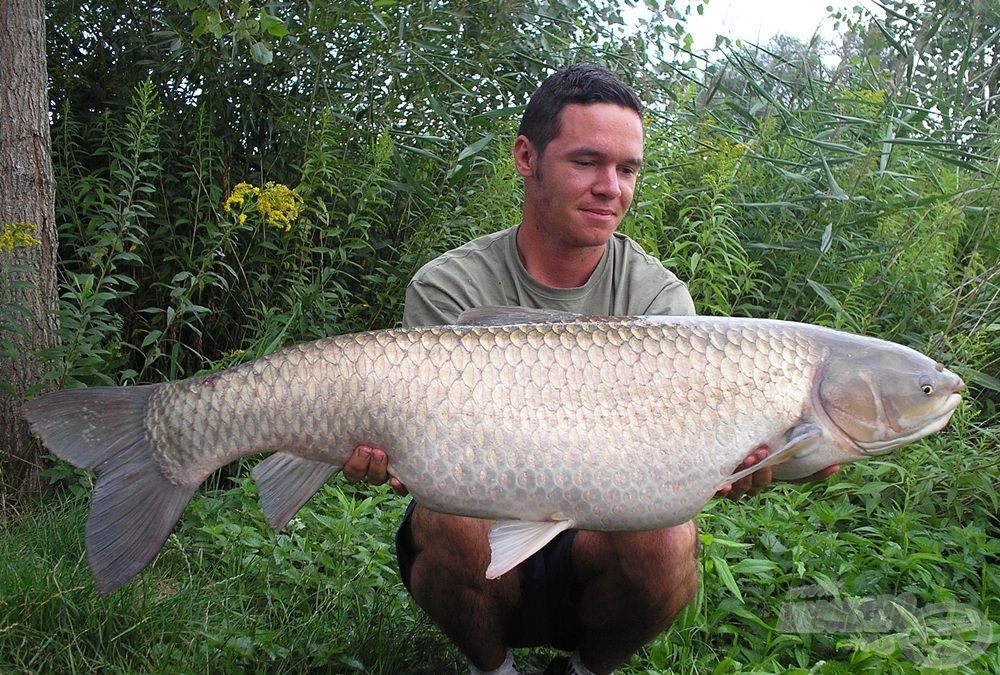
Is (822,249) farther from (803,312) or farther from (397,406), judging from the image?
(397,406)

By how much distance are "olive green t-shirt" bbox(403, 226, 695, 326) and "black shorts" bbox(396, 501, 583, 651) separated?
0.48 metres

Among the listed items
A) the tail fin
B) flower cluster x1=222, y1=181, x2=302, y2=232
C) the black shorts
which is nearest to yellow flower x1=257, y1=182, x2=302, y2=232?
flower cluster x1=222, y1=181, x2=302, y2=232

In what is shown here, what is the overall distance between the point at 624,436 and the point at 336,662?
2.96 ft

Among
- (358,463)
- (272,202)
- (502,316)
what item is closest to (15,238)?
(272,202)

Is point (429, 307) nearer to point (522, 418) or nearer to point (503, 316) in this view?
point (503, 316)

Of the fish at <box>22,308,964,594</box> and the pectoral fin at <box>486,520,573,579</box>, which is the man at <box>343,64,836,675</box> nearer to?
the fish at <box>22,308,964,594</box>

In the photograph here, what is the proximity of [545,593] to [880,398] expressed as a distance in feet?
2.79

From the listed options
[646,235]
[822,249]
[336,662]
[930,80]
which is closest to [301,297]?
[646,235]

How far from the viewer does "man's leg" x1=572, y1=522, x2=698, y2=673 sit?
2.07 m

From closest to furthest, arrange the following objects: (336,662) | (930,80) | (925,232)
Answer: (336,662), (925,232), (930,80)

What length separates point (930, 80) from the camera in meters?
4.31

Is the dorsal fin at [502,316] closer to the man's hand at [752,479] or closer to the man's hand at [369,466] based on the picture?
the man's hand at [369,466]

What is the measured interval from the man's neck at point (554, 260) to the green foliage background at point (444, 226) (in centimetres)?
76

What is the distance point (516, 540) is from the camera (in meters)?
1.76
